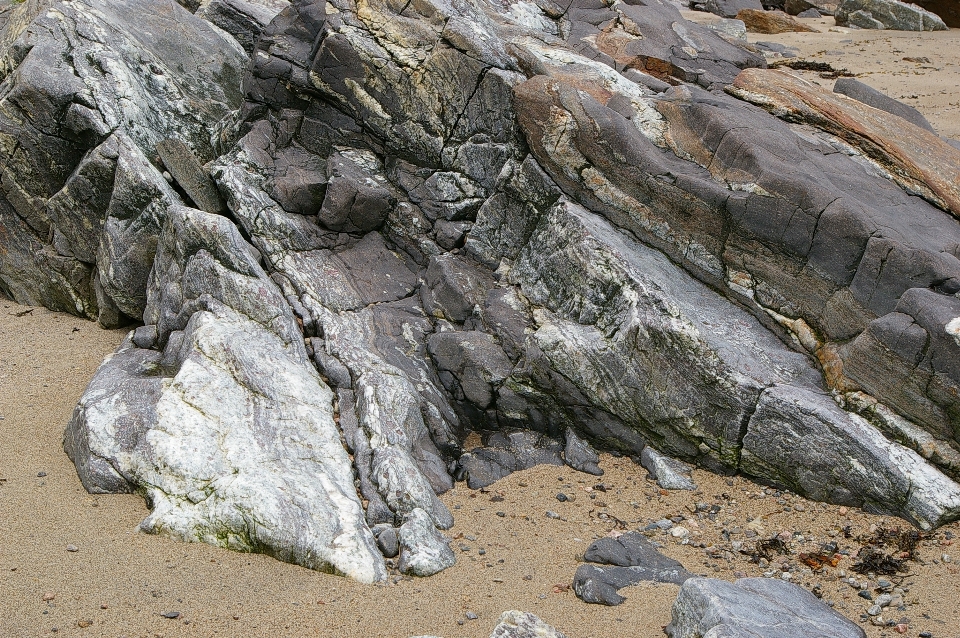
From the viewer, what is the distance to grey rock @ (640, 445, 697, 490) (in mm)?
9156

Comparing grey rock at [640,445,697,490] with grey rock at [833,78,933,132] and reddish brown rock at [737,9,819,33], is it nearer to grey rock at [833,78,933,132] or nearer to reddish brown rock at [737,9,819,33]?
grey rock at [833,78,933,132]

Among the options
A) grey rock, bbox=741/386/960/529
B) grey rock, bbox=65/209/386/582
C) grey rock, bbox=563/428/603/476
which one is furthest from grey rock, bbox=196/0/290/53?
grey rock, bbox=741/386/960/529

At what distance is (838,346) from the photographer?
359 inches

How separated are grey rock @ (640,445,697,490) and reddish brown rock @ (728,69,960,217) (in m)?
4.84

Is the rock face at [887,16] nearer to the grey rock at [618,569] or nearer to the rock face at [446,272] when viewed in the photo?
the rock face at [446,272]

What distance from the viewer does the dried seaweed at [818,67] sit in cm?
2219

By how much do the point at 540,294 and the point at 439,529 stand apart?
3.34 m

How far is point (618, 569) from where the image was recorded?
7.69 metres

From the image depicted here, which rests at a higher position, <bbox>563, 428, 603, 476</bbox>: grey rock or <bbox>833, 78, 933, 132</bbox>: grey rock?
<bbox>833, 78, 933, 132</bbox>: grey rock

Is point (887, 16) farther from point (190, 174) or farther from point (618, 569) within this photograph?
point (618, 569)

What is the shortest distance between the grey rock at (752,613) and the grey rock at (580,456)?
2734 mm

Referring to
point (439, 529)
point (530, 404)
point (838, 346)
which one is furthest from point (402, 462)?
point (838, 346)

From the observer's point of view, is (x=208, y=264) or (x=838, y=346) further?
(x=208, y=264)

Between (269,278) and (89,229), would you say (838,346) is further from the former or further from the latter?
(89,229)
